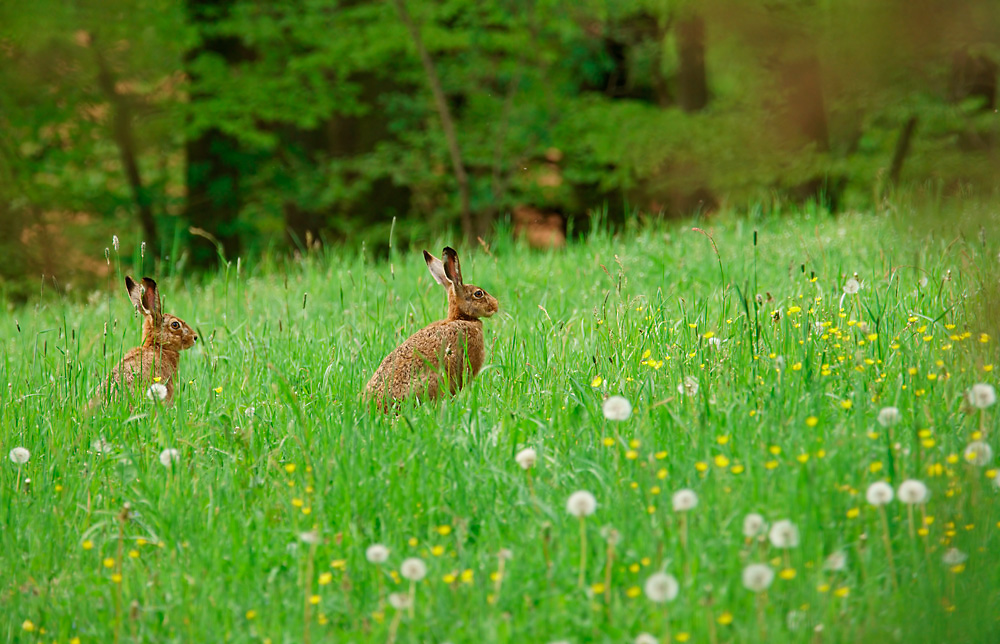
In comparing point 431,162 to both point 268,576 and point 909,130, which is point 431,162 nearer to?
point 909,130

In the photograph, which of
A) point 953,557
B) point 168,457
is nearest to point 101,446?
point 168,457

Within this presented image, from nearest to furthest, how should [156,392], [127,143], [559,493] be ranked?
[559,493], [156,392], [127,143]

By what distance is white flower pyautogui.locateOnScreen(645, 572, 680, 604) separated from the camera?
262cm

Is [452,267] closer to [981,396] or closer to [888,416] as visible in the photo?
[888,416]

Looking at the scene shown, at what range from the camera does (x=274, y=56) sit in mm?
16281

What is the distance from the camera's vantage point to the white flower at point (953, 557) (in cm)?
277

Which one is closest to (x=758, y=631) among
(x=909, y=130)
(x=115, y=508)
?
(x=115, y=508)

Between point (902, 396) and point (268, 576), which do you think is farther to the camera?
point (902, 396)

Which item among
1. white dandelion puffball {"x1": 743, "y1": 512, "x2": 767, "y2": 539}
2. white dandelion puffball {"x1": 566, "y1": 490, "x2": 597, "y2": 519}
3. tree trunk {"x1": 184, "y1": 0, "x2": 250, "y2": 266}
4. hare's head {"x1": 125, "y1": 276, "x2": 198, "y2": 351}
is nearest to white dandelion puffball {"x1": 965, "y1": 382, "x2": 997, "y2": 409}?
white dandelion puffball {"x1": 743, "y1": 512, "x2": 767, "y2": 539}

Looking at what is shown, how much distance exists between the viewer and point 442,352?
4684 millimetres

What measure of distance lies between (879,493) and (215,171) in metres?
15.8

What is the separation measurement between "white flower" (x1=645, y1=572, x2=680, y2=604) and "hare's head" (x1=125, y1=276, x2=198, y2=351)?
3.50 meters

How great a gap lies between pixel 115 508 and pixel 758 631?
2496mm

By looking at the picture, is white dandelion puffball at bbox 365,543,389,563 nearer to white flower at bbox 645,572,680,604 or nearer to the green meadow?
the green meadow
